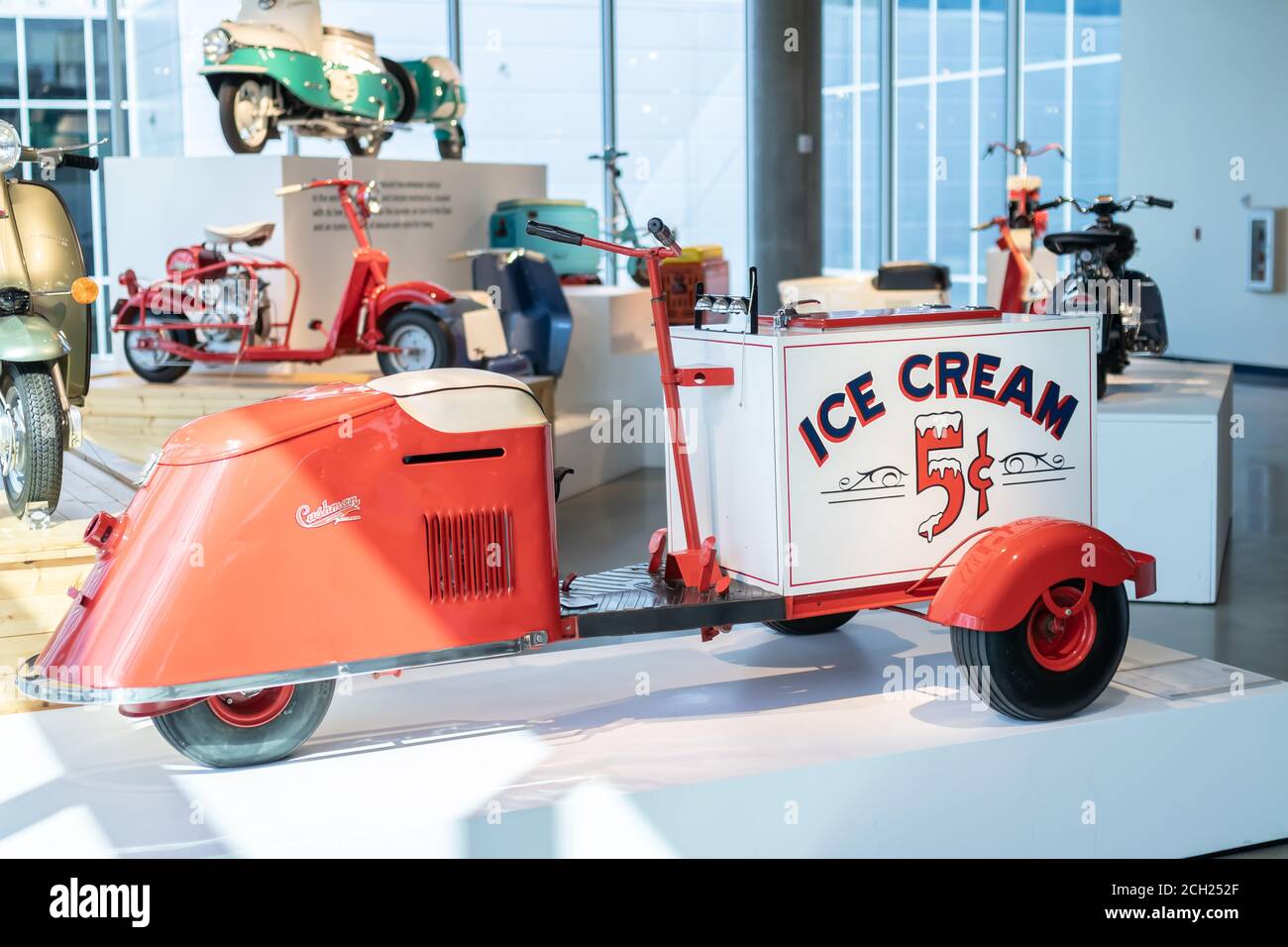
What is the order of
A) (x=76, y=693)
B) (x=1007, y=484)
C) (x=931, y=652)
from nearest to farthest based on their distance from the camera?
(x=76, y=693), (x=1007, y=484), (x=931, y=652)

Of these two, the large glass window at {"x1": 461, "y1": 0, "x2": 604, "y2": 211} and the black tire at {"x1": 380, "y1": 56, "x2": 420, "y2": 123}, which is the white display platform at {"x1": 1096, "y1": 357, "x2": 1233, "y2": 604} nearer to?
the black tire at {"x1": 380, "y1": 56, "x2": 420, "y2": 123}

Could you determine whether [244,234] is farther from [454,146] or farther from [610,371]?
[454,146]

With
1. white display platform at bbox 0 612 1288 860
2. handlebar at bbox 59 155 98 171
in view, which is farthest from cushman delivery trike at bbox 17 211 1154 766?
handlebar at bbox 59 155 98 171

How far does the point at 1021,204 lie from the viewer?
24.8 feet

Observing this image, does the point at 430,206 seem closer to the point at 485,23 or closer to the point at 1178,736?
the point at 485,23

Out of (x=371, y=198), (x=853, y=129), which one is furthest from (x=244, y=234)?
(x=853, y=129)

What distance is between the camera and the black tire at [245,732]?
8.81 feet

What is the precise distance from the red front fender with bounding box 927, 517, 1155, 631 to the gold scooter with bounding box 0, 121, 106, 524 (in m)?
2.27

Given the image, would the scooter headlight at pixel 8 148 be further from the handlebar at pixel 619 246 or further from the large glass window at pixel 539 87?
the large glass window at pixel 539 87

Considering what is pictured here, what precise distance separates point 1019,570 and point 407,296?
4.13 metres

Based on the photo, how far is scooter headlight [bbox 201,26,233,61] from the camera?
22.1 ft

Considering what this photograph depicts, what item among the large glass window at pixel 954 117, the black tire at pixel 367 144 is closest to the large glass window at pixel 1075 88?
the large glass window at pixel 954 117

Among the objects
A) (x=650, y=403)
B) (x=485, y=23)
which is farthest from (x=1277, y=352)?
(x=485, y=23)

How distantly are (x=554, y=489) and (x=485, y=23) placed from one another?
8.64 meters
